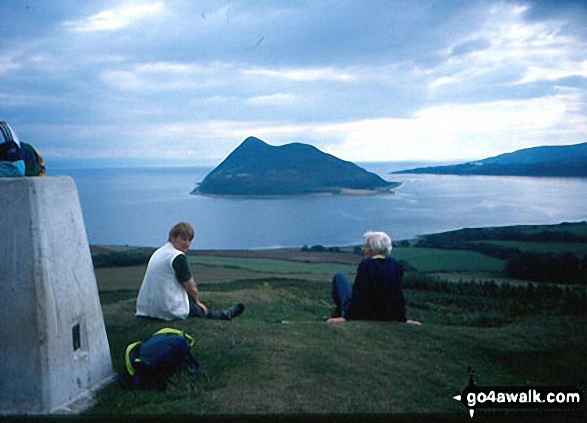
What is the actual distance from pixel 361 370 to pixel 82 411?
10.9ft

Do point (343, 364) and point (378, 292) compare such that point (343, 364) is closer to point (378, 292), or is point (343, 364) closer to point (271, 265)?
A: point (378, 292)

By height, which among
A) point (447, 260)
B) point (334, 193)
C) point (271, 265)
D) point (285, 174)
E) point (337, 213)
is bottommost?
point (271, 265)

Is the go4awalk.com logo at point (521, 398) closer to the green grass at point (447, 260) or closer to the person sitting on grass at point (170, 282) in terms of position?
the person sitting on grass at point (170, 282)

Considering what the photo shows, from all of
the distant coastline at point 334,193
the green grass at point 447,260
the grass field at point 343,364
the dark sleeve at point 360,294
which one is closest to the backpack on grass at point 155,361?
the grass field at point 343,364

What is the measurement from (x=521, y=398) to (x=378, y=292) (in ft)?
10.5

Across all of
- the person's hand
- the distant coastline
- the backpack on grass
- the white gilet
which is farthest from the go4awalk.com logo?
the distant coastline

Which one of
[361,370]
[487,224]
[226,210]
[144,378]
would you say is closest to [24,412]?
[144,378]

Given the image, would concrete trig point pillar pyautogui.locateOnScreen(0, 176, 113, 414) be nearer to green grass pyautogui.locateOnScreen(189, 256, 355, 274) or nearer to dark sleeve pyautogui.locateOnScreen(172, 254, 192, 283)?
dark sleeve pyautogui.locateOnScreen(172, 254, 192, 283)

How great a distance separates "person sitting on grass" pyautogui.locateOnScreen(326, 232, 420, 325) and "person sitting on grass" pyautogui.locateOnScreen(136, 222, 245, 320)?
2.50m

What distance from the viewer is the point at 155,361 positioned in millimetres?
6199

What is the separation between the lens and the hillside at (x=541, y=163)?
34.3m

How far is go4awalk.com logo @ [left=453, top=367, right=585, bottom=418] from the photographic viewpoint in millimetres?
5570

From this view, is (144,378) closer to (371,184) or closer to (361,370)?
(361,370)

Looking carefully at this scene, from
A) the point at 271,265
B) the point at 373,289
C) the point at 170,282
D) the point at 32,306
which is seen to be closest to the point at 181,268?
the point at 170,282
